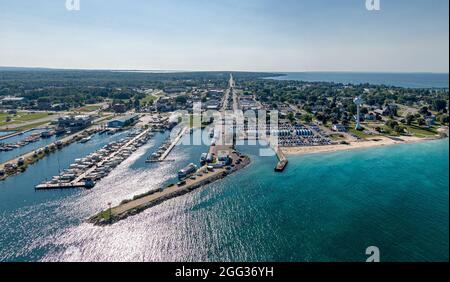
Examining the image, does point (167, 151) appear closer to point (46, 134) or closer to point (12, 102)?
point (46, 134)

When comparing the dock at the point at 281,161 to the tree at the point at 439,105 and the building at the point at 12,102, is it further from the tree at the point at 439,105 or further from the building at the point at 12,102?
the building at the point at 12,102

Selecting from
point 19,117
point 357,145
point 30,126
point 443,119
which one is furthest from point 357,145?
point 19,117

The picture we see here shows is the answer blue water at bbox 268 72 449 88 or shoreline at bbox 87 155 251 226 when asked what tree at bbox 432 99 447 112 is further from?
blue water at bbox 268 72 449 88

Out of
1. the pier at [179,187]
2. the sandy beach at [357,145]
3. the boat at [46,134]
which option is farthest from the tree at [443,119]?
the boat at [46,134]

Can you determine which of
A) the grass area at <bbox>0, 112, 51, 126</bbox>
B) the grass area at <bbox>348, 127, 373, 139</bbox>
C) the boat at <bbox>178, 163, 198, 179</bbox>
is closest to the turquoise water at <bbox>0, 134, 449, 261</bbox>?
the boat at <bbox>178, 163, 198, 179</bbox>

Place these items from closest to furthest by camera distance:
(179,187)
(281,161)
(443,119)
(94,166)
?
(179,187), (94,166), (281,161), (443,119)

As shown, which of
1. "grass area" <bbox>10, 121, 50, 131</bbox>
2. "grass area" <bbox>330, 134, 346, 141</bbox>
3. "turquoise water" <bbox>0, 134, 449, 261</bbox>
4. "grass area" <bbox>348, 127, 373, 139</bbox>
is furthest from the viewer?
"grass area" <bbox>10, 121, 50, 131</bbox>

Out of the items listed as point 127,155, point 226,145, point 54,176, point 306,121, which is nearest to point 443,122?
point 306,121
